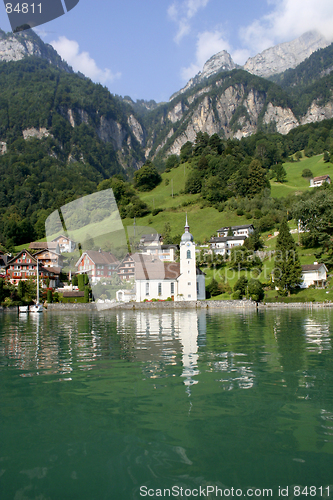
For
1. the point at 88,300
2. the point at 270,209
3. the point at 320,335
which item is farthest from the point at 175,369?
the point at 270,209

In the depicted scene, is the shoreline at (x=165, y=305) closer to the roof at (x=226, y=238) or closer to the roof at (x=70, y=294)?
the roof at (x=70, y=294)

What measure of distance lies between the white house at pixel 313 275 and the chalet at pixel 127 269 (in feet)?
117

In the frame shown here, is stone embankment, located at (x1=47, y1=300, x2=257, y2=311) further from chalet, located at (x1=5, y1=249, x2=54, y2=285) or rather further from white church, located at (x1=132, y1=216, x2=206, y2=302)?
chalet, located at (x1=5, y1=249, x2=54, y2=285)

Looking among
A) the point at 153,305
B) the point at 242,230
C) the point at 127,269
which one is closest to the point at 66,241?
the point at 153,305

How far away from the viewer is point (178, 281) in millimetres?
77188

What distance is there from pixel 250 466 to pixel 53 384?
712 centimetres

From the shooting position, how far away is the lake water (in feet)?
19.1

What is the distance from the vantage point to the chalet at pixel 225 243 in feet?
341

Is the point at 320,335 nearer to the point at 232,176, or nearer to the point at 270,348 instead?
the point at 270,348

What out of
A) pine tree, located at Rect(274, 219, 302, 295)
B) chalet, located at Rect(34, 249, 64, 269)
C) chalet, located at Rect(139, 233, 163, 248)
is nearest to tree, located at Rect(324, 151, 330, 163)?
chalet, located at Rect(139, 233, 163, 248)

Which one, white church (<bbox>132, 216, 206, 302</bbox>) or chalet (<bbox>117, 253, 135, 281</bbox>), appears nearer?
white church (<bbox>132, 216, 206, 302</bbox>)

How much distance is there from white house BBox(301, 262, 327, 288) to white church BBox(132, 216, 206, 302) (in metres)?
20.5

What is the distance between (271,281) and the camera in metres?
74.4

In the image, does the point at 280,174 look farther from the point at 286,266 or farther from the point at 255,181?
the point at 286,266
